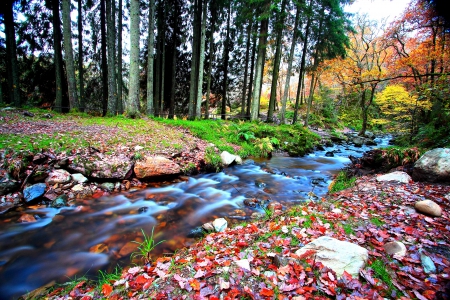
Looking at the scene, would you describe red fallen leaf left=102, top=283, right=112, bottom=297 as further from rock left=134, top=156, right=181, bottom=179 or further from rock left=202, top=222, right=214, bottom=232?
rock left=134, top=156, right=181, bottom=179

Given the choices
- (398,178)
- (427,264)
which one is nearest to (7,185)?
(427,264)

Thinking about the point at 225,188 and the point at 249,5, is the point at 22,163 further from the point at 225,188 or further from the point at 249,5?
the point at 249,5

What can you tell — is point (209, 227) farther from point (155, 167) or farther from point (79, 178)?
point (79, 178)

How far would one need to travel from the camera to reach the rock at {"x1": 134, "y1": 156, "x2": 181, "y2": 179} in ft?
18.9

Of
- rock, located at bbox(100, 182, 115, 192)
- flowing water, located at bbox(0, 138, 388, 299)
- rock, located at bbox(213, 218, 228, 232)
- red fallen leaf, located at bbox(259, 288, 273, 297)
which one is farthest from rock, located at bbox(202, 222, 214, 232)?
rock, located at bbox(100, 182, 115, 192)

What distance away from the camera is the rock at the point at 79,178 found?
16.3 ft

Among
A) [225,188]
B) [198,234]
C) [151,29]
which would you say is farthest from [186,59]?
[198,234]

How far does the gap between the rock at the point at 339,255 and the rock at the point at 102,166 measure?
196 inches

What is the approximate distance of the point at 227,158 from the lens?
324 inches

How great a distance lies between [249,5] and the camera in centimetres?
1287

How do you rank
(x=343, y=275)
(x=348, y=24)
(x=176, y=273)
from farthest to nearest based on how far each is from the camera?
(x=348, y=24), (x=176, y=273), (x=343, y=275)

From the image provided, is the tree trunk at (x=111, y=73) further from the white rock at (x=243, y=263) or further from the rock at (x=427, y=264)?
the rock at (x=427, y=264)

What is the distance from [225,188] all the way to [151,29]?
10990 millimetres

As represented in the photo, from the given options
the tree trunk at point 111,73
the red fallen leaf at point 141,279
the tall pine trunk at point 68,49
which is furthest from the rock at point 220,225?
the tall pine trunk at point 68,49
